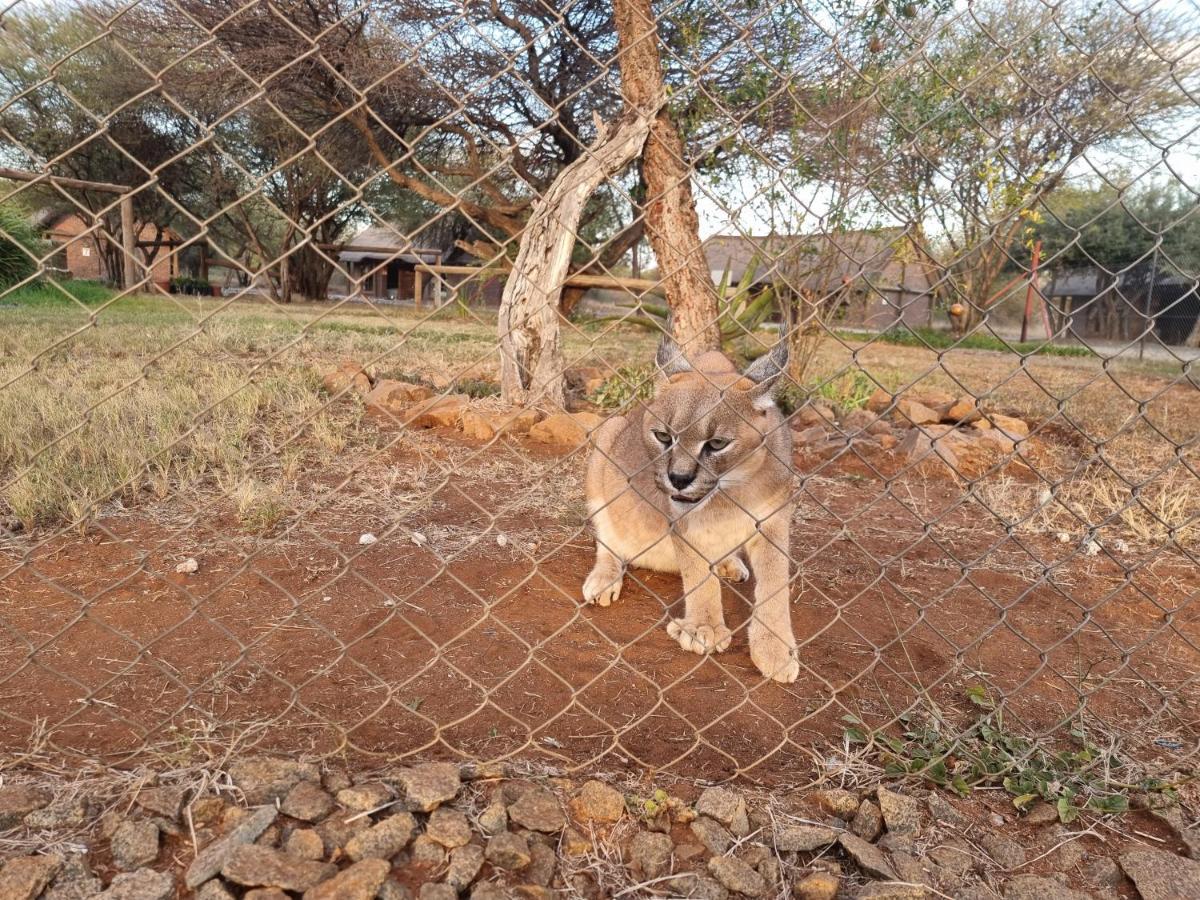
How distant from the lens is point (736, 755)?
2.26 meters

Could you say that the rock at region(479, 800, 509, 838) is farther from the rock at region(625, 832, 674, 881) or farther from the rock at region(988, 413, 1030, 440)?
the rock at region(988, 413, 1030, 440)

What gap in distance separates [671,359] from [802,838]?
1575mm

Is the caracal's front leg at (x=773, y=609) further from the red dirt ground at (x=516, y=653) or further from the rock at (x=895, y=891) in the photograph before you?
the rock at (x=895, y=891)

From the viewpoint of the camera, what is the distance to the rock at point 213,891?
62.4 inches

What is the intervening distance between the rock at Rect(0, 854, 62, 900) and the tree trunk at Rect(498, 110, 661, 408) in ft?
15.0

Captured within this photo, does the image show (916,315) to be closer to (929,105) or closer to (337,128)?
(337,128)

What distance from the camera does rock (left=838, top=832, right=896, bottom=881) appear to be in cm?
185

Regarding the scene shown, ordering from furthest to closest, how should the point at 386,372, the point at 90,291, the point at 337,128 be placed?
1. the point at 90,291
2. the point at 337,128
3. the point at 386,372

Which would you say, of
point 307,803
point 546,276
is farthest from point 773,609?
point 546,276

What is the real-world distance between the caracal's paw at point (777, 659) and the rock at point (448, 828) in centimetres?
122

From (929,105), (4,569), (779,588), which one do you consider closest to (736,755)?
(779,588)

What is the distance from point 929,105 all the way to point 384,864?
20.5 feet

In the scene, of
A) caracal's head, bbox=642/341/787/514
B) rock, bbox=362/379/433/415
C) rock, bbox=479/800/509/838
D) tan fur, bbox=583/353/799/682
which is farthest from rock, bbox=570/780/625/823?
rock, bbox=362/379/433/415

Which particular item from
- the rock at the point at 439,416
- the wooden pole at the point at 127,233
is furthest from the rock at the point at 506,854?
the rock at the point at 439,416
